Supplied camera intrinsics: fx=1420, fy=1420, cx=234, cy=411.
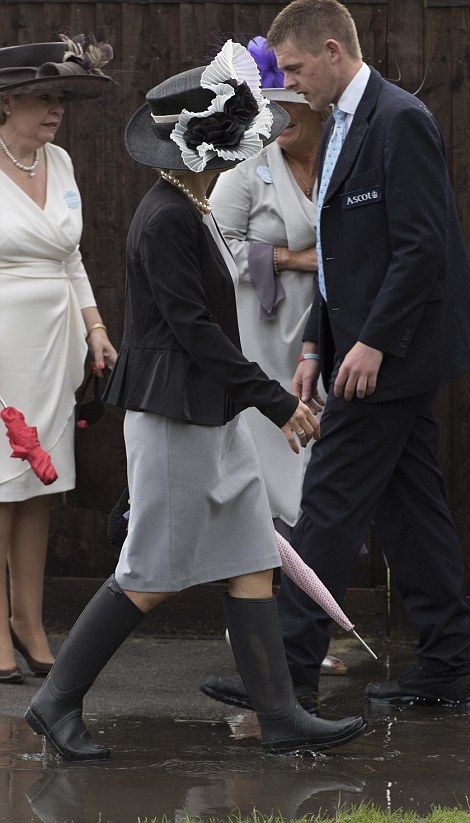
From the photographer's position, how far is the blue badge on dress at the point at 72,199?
5.64m

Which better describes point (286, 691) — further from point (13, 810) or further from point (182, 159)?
point (182, 159)

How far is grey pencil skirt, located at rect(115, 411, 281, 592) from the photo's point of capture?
4.15 metres

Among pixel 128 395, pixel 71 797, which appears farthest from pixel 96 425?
pixel 71 797

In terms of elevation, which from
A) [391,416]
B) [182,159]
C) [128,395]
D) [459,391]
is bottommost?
[459,391]

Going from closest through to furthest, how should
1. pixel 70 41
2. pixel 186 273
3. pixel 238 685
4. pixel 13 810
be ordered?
pixel 13 810
pixel 186 273
pixel 238 685
pixel 70 41

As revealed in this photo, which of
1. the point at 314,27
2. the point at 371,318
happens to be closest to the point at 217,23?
the point at 314,27

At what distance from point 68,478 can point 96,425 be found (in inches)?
21.3

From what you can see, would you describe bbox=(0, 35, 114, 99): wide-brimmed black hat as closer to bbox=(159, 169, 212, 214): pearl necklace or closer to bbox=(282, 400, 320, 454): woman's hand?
bbox=(159, 169, 212, 214): pearl necklace

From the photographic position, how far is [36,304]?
5.51 m

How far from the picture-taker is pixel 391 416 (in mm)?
4789

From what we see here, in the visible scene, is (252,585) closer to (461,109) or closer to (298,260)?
(298,260)

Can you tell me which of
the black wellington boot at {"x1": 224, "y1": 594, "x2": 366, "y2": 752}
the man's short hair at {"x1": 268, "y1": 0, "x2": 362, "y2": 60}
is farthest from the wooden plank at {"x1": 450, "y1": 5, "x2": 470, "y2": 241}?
the black wellington boot at {"x1": 224, "y1": 594, "x2": 366, "y2": 752}

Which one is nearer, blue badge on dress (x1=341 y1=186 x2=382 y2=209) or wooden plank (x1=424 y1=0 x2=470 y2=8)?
blue badge on dress (x1=341 y1=186 x2=382 y2=209)

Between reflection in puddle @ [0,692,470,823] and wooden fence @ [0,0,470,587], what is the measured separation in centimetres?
155
